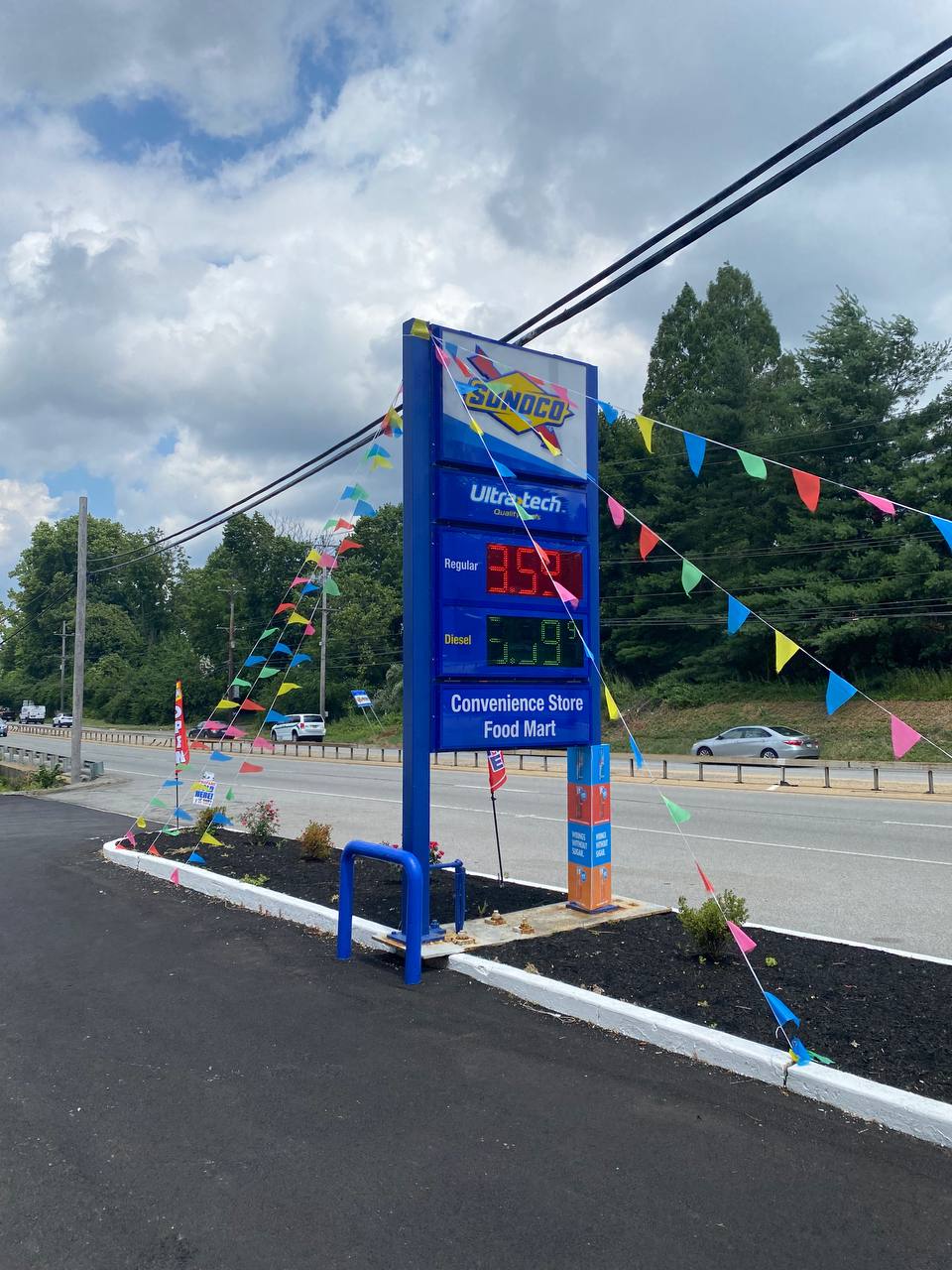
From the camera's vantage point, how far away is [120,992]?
6066 mm

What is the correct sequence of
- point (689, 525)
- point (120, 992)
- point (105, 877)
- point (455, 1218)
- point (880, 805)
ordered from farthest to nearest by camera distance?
1. point (689, 525)
2. point (880, 805)
3. point (105, 877)
4. point (120, 992)
5. point (455, 1218)

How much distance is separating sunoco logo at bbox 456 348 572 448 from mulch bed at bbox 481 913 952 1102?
396cm

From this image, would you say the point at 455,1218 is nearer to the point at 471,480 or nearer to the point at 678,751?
the point at 471,480

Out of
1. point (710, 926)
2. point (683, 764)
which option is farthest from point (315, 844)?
point (683, 764)

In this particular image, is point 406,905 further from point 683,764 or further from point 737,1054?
point 683,764

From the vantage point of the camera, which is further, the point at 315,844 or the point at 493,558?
the point at 315,844

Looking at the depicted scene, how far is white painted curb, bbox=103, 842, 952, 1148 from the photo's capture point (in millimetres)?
4023

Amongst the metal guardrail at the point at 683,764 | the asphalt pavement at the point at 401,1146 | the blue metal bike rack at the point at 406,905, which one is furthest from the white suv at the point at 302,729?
the asphalt pavement at the point at 401,1146

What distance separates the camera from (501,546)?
7.56 metres

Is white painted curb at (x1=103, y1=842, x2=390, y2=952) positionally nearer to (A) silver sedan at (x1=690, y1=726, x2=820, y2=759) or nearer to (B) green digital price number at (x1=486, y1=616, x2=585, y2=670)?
(B) green digital price number at (x1=486, y1=616, x2=585, y2=670)

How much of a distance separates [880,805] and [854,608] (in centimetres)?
2134

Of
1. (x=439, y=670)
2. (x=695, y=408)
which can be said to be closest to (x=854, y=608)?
(x=695, y=408)

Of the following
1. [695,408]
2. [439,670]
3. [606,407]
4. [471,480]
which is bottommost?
[439,670]

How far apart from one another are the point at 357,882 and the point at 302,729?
4282 centimetres
